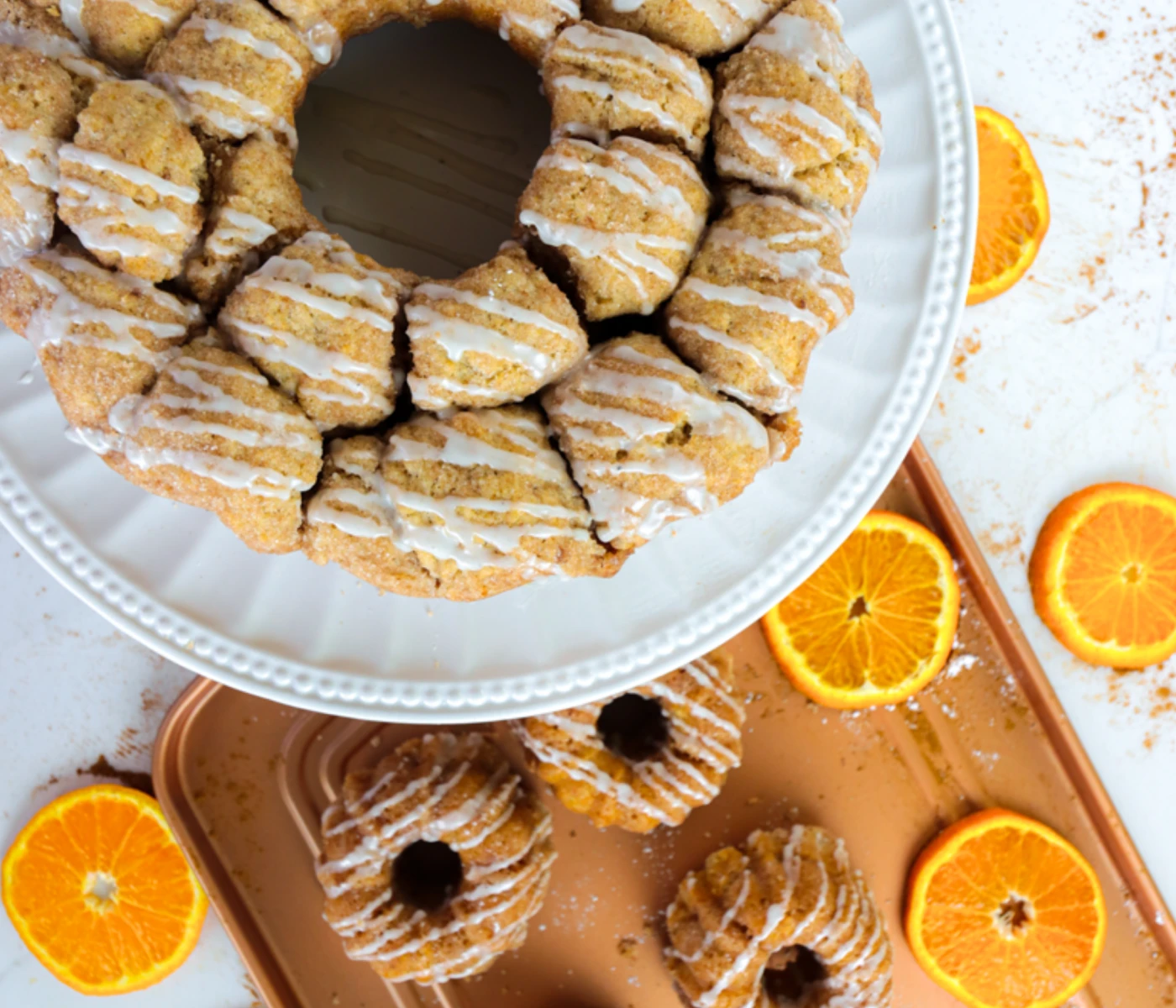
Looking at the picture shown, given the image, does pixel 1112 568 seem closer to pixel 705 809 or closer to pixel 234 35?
pixel 705 809

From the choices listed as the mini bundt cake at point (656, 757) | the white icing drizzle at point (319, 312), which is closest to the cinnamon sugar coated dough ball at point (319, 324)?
the white icing drizzle at point (319, 312)

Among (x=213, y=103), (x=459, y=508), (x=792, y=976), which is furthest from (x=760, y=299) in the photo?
(x=792, y=976)

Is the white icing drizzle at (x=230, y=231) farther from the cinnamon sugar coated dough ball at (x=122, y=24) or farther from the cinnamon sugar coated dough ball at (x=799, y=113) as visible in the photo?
the cinnamon sugar coated dough ball at (x=799, y=113)

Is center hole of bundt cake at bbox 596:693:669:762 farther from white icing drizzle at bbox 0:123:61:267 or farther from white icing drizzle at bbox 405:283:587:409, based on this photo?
white icing drizzle at bbox 0:123:61:267

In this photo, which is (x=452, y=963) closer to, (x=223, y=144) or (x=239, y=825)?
(x=239, y=825)

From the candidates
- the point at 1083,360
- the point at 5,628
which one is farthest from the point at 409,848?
the point at 1083,360
